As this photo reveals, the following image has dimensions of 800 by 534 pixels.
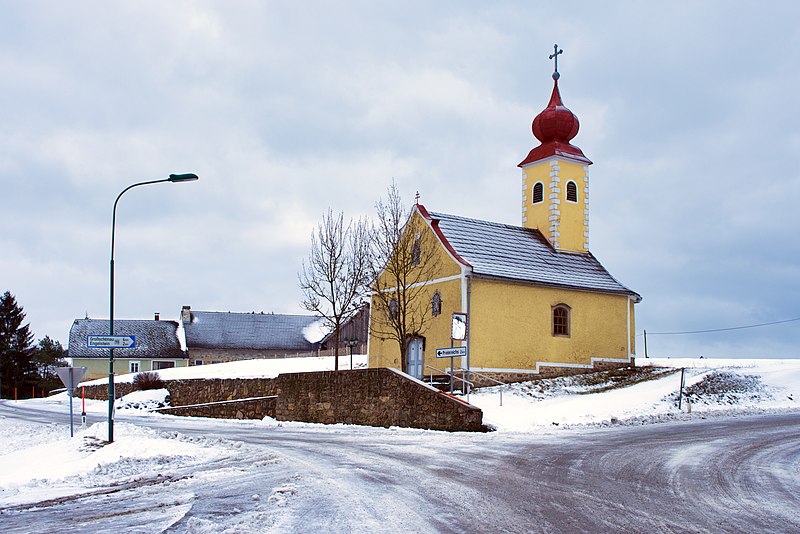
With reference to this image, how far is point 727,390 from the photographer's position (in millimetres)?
27234

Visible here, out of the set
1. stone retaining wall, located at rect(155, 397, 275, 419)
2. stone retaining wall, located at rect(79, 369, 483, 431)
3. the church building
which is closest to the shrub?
stone retaining wall, located at rect(155, 397, 275, 419)

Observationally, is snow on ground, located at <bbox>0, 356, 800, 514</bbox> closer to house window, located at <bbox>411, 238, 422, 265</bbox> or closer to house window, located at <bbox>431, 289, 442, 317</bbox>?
house window, located at <bbox>431, 289, 442, 317</bbox>

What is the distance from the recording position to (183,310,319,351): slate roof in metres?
68.3

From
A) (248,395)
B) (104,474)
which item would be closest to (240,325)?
(248,395)

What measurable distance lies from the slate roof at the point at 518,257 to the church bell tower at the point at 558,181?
72cm

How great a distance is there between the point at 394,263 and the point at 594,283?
9089mm

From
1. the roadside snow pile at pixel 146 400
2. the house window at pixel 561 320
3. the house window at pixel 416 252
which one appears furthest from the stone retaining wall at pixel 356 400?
the house window at pixel 561 320

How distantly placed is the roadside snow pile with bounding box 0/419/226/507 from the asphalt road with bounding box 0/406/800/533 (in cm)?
87

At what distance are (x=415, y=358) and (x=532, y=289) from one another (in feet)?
17.8

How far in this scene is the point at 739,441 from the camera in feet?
53.5

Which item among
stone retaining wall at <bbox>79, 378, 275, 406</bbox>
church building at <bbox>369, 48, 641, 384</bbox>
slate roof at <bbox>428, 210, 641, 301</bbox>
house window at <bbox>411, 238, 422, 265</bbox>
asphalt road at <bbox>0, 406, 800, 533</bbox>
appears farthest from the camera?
house window at <bbox>411, 238, 422, 265</bbox>

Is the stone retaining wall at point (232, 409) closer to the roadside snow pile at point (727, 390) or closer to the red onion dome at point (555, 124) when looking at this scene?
the roadside snow pile at point (727, 390)

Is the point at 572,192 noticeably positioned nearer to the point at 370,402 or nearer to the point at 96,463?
the point at 370,402

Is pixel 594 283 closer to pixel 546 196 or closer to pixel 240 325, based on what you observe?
pixel 546 196
